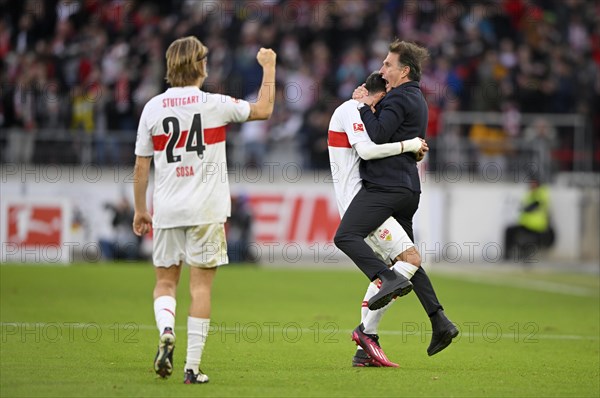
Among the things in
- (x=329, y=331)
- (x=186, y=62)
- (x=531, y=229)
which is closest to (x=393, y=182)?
(x=186, y=62)

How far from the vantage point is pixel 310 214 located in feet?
73.7

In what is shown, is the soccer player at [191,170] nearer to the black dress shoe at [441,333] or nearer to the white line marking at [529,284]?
the black dress shoe at [441,333]

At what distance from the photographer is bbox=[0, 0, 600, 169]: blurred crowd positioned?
74.7ft

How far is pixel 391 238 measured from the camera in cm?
847

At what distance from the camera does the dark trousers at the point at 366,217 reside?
327 inches

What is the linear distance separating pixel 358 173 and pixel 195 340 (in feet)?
7.03

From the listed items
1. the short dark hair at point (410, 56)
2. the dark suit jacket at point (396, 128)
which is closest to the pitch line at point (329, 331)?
the dark suit jacket at point (396, 128)

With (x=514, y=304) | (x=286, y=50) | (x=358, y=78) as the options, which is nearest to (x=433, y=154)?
(x=358, y=78)

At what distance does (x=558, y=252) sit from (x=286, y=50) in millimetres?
7818

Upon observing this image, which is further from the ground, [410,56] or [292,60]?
[292,60]

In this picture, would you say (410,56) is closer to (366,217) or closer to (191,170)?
(366,217)

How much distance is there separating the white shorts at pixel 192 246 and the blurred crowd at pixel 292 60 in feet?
48.5

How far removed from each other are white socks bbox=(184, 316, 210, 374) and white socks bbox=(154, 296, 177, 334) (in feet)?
0.46

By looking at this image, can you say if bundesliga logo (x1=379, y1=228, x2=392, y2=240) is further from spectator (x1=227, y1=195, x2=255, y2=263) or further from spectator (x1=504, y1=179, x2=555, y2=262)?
spectator (x1=504, y1=179, x2=555, y2=262)
